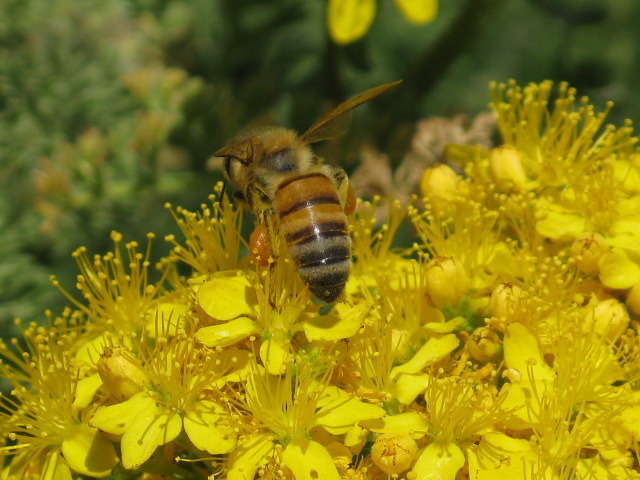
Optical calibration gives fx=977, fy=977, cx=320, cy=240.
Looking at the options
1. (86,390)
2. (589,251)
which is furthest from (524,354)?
(86,390)

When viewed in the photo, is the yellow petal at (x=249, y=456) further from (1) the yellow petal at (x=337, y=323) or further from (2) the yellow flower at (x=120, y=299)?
(2) the yellow flower at (x=120, y=299)

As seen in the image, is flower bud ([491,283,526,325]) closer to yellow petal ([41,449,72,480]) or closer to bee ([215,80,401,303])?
bee ([215,80,401,303])

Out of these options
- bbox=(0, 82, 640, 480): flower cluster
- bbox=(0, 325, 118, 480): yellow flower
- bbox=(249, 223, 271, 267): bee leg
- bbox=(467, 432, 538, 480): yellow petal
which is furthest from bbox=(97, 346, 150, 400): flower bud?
bbox=(467, 432, 538, 480): yellow petal

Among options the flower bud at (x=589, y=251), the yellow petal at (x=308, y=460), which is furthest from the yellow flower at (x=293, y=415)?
the flower bud at (x=589, y=251)

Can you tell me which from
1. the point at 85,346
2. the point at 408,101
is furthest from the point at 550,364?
the point at 408,101

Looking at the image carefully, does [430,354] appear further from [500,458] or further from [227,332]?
[227,332]

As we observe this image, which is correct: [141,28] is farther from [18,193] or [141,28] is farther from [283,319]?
[283,319]
